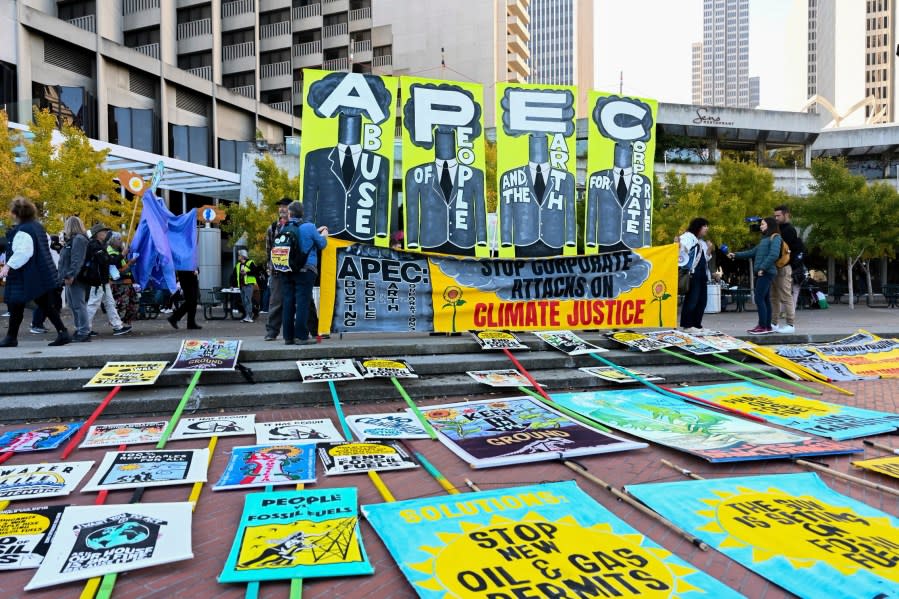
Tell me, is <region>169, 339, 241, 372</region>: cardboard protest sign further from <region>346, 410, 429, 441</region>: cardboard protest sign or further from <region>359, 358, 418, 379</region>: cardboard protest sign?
<region>346, 410, 429, 441</region>: cardboard protest sign

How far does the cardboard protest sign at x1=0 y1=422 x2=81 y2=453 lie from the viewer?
4777 millimetres

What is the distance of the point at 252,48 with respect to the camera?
44062 mm

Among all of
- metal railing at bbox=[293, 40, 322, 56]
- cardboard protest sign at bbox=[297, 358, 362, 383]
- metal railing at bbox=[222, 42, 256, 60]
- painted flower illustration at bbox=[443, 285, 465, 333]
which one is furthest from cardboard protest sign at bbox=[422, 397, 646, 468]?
metal railing at bbox=[293, 40, 322, 56]

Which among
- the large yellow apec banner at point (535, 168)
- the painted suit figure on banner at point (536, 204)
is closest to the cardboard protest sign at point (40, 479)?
the large yellow apec banner at point (535, 168)

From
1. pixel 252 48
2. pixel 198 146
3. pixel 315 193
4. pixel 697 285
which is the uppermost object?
pixel 252 48

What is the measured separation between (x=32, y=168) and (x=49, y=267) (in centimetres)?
1250

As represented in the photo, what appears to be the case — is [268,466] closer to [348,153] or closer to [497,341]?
[497,341]

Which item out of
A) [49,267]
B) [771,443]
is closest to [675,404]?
[771,443]

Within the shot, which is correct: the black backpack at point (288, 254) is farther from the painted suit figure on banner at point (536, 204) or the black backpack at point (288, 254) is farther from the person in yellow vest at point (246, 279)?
the person in yellow vest at point (246, 279)

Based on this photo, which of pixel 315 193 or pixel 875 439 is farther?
pixel 315 193

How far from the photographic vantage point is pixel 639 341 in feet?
27.8

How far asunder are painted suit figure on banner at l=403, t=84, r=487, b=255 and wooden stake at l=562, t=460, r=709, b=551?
17.0ft

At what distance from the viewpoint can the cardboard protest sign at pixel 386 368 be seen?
6793 millimetres

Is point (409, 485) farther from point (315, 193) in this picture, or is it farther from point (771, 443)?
point (315, 193)
